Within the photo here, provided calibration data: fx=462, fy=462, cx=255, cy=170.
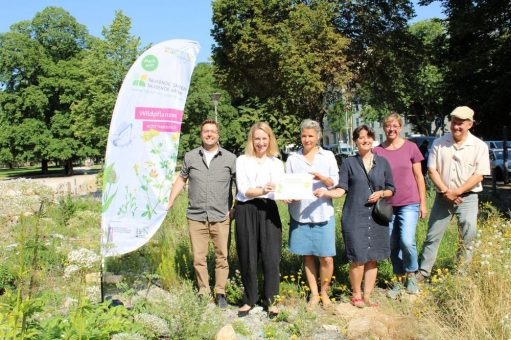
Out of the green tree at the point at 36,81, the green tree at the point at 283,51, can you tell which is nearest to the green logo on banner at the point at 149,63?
Answer: the green tree at the point at 283,51

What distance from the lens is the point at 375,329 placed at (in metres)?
3.83

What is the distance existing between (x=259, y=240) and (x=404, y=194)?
1.63 m

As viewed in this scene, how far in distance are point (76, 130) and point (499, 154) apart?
100ft

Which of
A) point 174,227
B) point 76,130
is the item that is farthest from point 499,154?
point 76,130

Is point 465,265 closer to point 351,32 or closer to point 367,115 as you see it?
point 351,32

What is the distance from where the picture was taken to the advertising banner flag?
4.81 meters

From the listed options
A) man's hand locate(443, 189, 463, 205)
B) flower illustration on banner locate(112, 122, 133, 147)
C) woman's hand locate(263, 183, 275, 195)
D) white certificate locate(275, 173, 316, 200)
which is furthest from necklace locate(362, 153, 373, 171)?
flower illustration on banner locate(112, 122, 133, 147)

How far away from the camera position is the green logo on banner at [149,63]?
5008mm

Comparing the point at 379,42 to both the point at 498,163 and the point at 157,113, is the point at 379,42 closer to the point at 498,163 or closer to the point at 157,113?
the point at 498,163

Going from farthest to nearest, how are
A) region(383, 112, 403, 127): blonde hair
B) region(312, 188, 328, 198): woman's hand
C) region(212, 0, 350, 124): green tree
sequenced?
region(212, 0, 350, 124): green tree → region(383, 112, 403, 127): blonde hair → region(312, 188, 328, 198): woman's hand

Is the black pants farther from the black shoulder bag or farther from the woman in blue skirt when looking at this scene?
the black shoulder bag

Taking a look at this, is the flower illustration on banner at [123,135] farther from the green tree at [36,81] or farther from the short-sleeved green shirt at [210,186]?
the green tree at [36,81]

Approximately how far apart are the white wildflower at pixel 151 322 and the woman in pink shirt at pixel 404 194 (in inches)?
98.3

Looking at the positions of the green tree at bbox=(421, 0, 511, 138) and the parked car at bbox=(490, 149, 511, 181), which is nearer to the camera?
the green tree at bbox=(421, 0, 511, 138)
